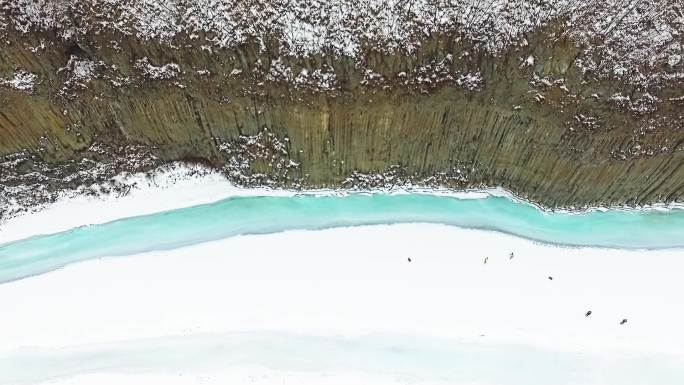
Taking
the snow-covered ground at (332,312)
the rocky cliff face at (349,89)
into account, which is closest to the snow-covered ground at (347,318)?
the snow-covered ground at (332,312)

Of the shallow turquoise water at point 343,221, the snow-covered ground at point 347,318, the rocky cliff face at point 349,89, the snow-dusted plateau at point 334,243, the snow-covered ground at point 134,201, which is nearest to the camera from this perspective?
the rocky cliff face at point 349,89

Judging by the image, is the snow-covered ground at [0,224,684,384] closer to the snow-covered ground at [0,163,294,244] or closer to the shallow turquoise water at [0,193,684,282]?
the shallow turquoise water at [0,193,684,282]

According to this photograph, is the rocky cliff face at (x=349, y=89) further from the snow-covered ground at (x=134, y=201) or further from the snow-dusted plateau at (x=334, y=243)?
the snow-covered ground at (x=134, y=201)

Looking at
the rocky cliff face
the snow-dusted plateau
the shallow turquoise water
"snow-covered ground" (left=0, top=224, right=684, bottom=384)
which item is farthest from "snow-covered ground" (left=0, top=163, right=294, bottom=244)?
"snow-covered ground" (left=0, top=224, right=684, bottom=384)

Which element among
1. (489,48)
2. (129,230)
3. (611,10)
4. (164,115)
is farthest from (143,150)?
(611,10)

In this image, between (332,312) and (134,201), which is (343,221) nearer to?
(332,312)

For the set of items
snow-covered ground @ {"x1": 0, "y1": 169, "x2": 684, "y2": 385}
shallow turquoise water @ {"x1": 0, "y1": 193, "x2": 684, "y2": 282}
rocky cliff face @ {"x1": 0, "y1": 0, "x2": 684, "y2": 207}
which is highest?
rocky cliff face @ {"x1": 0, "y1": 0, "x2": 684, "y2": 207}
